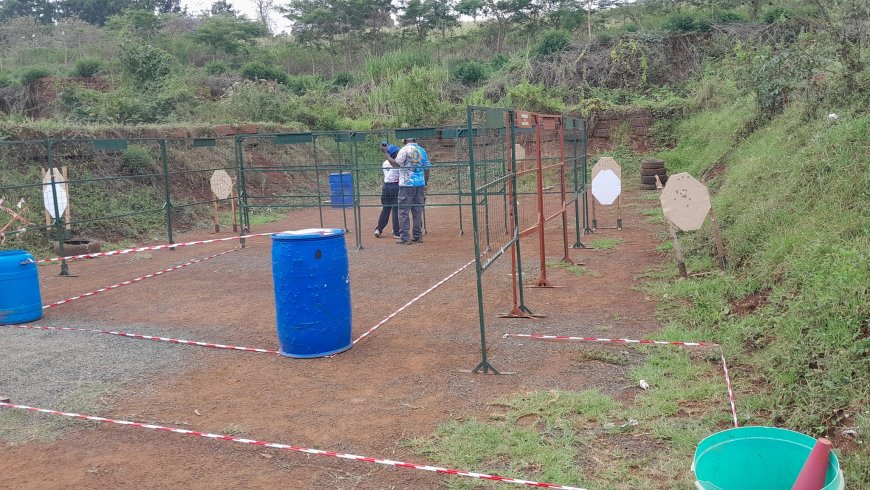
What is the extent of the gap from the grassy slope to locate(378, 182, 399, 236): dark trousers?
5406 mm

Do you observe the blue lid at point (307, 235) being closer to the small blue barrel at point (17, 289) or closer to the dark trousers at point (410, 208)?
the small blue barrel at point (17, 289)

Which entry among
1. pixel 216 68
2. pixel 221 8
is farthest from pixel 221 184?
pixel 221 8

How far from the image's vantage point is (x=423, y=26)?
3809cm

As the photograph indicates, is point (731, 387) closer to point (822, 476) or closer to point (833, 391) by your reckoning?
point (833, 391)

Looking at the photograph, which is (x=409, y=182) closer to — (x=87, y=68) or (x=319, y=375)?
(x=319, y=375)

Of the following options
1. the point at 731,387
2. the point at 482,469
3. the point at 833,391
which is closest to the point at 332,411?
the point at 482,469

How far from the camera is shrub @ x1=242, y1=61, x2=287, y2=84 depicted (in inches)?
1143

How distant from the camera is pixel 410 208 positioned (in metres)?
12.4

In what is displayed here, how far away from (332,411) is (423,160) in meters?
7.56

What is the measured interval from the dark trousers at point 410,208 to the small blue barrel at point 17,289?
213 inches

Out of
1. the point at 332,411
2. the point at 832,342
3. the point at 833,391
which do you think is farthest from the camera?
the point at 332,411

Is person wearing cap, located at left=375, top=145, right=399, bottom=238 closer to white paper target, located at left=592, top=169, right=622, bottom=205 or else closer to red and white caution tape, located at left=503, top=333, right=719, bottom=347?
white paper target, located at left=592, top=169, right=622, bottom=205

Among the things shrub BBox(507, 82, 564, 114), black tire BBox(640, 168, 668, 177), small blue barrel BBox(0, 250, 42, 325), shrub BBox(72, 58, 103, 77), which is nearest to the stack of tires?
black tire BBox(640, 168, 668, 177)

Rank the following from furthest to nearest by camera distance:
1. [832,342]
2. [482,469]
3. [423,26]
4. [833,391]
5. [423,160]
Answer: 1. [423,26]
2. [423,160]
3. [832,342]
4. [833,391]
5. [482,469]
